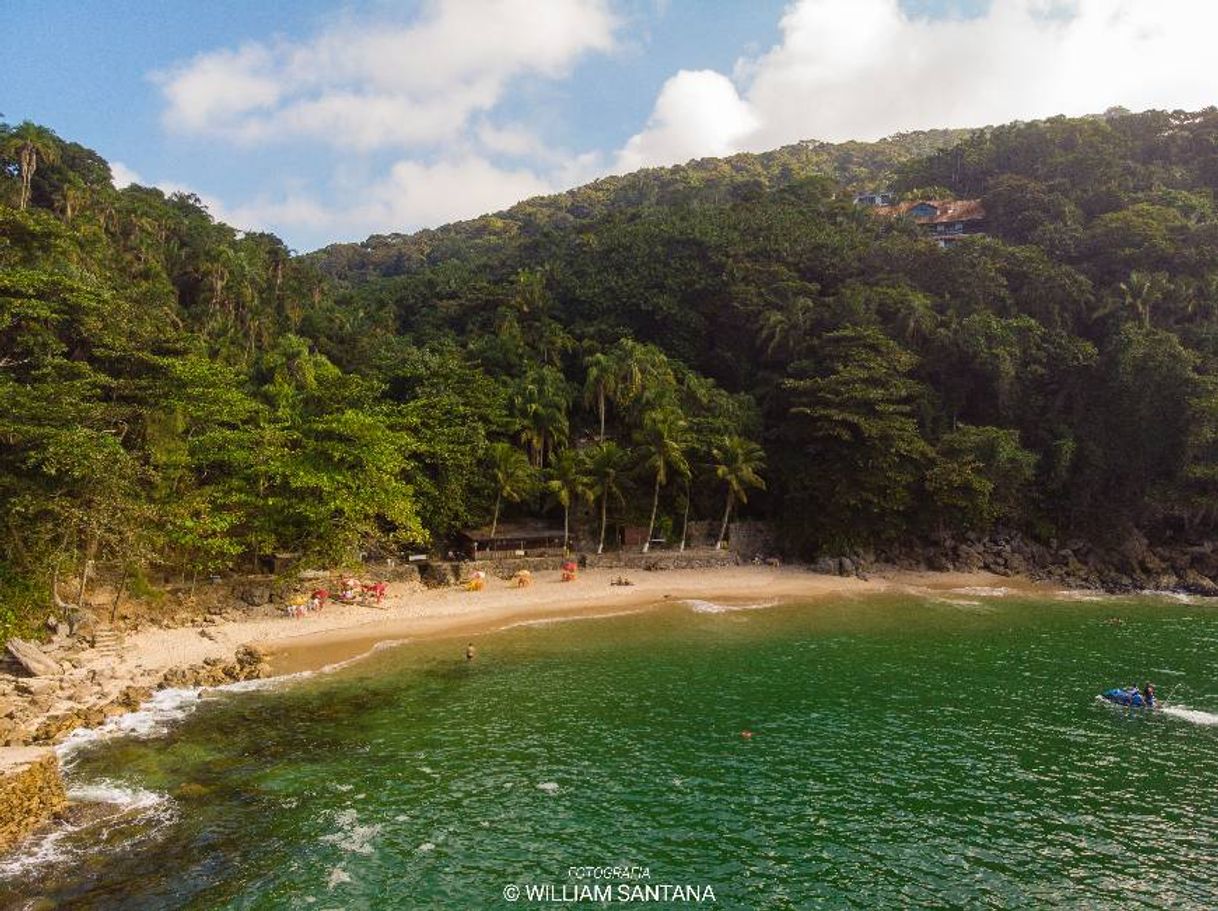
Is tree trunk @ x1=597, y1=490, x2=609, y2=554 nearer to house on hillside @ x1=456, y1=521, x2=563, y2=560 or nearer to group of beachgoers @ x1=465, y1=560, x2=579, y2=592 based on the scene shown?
house on hillside @ x1=456, y1=521, x2=563, y2=560

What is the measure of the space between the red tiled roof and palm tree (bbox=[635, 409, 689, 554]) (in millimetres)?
52112

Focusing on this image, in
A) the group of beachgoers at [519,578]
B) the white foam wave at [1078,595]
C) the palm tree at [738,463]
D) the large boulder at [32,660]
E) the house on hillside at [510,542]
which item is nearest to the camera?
the large boulder at [32,660]

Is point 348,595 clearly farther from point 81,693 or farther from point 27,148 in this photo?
point 27,148

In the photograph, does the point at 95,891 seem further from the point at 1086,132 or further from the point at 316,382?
the point at 1086,132

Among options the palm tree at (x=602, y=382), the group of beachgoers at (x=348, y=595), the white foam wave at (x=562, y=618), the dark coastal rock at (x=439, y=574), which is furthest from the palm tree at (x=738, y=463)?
the group of beachgoers at (x=348, y=595)

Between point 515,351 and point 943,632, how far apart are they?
1629 inches

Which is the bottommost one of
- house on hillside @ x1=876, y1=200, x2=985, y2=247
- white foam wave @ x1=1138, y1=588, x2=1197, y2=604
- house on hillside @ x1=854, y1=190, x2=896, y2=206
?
white foam wave @ x1=1138, y1=588, x2=1197, y2=604

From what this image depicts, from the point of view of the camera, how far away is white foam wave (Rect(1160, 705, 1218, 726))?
26.2 metres

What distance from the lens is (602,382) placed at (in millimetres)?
54281

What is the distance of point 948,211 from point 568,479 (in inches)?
2636

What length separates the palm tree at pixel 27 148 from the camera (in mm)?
54094

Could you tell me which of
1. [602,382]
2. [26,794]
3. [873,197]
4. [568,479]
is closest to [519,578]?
[568,479]

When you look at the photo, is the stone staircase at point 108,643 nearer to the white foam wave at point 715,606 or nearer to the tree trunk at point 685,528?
the white foam wave at point 715,606

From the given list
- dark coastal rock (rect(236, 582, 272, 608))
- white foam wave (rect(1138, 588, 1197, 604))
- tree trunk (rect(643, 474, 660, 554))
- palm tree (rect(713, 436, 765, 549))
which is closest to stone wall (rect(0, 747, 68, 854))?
dark coastal rock (rect(236, 582, 272, 608))
